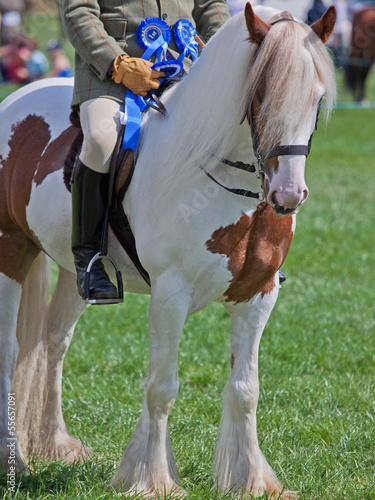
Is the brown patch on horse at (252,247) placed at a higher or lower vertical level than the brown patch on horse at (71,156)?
lower

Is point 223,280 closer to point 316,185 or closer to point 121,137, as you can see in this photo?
point 121,137

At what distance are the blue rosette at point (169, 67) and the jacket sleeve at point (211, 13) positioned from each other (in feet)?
1.15

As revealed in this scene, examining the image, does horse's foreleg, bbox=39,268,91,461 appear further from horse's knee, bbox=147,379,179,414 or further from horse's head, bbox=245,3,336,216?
horse's head, bbox=245,3,336,216

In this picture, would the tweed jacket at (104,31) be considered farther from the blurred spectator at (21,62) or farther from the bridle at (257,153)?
the blurred spectator at (21,62)

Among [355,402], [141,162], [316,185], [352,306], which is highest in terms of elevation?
[141,162]

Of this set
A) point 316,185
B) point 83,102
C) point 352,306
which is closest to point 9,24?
point 316,185

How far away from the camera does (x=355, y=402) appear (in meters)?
4.14

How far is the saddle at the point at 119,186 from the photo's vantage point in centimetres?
293

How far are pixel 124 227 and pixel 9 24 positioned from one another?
17838mm

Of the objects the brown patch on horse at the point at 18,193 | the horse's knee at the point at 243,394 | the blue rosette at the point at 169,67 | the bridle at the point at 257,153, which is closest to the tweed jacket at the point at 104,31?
the blue rosette at the point at 169,67

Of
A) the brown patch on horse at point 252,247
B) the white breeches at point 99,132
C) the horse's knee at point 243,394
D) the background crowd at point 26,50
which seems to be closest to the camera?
the brown patch on horse at point 252,247

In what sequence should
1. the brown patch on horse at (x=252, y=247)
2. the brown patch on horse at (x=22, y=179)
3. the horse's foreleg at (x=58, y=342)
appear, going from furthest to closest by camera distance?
the horse's foreleg at (x=58, y=342) < the brown patch on horse at (x=22, y=179) < the brown patch on horse at (x=252, y=247)

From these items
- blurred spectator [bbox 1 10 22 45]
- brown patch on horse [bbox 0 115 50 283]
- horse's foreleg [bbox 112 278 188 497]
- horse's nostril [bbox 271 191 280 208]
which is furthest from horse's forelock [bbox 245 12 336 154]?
blurred spectator [bbox 1 10 22 45]

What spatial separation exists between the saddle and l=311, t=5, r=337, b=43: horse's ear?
913 mm
